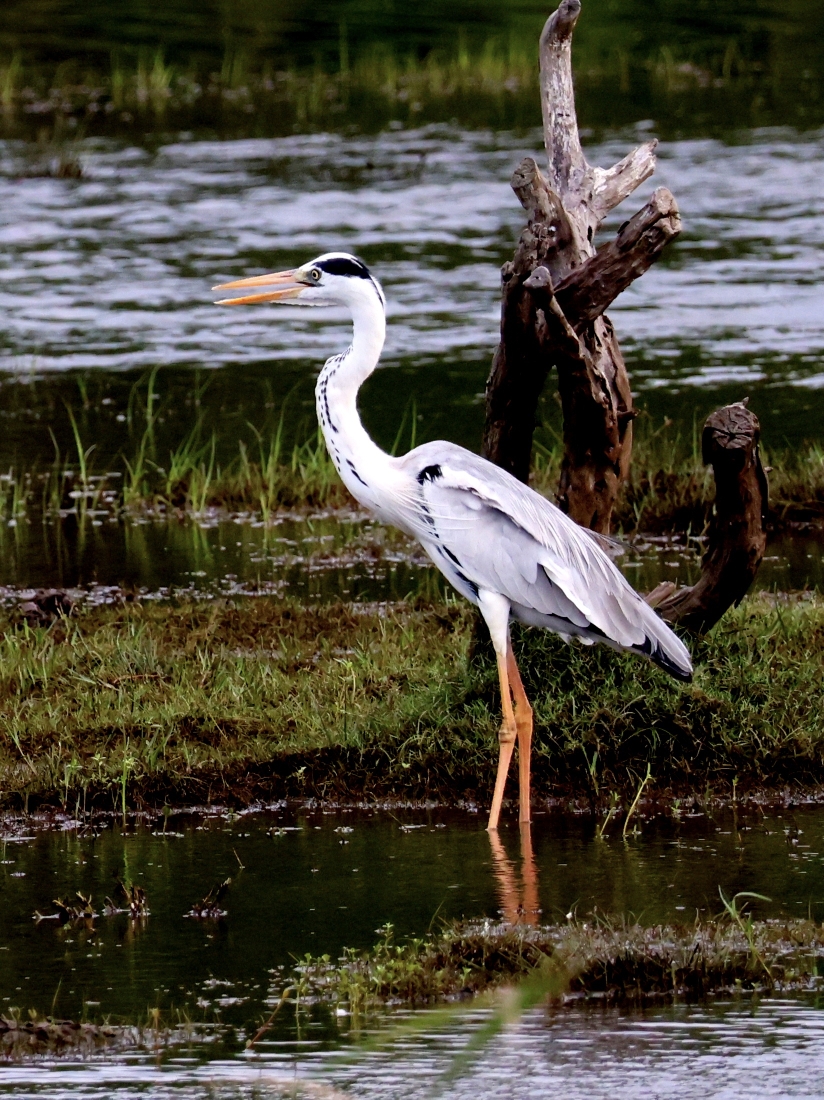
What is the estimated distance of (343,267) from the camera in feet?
22.7

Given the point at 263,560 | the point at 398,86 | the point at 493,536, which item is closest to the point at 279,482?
the point at 263,560

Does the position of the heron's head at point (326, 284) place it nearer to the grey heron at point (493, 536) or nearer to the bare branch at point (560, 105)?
the grey heron at point (493, 536)

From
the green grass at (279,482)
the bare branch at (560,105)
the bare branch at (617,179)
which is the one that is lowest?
the green grass at (279,482)

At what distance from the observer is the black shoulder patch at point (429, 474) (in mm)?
6715

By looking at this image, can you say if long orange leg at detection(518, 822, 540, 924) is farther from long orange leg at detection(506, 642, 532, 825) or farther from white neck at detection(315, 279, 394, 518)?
white neck at detection(315, 279, 394, 518)

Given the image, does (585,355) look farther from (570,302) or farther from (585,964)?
(585,964)

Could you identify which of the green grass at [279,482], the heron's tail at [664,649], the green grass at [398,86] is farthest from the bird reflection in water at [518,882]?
the green grass at [398,86]

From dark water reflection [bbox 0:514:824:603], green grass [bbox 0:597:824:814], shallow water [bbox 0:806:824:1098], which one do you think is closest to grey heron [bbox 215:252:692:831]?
green grass [bbox 0:597:824:814]

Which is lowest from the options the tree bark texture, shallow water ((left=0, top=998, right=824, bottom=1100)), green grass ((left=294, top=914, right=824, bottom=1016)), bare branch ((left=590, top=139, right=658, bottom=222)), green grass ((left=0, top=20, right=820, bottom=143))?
shallow water ((left=0, top=998, right=824, bottom=1100))

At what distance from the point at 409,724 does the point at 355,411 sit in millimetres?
1037

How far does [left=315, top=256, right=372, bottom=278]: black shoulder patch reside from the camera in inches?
272

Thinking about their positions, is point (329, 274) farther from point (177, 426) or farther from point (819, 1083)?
point (177, 426)

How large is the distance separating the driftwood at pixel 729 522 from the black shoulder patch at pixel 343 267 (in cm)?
125

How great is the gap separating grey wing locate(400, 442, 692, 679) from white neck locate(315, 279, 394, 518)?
143 mm
